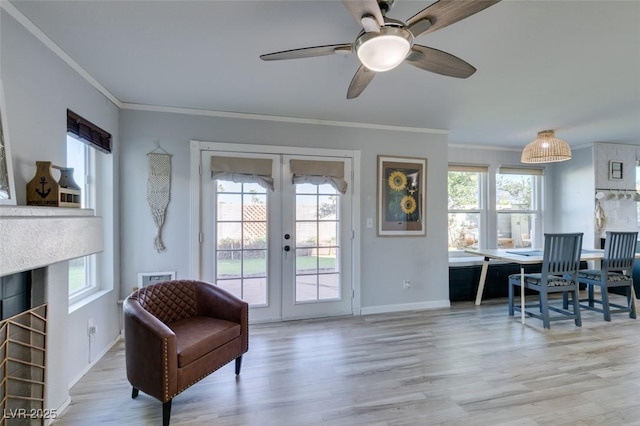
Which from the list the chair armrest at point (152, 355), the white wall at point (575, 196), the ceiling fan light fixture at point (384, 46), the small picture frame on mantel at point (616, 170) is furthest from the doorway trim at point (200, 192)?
the small picture frame on mantel at point (616, 170)

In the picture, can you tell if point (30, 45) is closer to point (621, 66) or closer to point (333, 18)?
point (333, 18)

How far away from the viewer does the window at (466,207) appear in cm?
506

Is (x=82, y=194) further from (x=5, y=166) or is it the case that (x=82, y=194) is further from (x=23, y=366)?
(x=23, y=366)

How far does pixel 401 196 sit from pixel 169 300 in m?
2.88

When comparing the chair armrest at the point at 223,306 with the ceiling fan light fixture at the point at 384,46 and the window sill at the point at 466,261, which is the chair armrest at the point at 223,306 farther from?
the window sill at the point at 466,261

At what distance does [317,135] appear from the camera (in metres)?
3.74

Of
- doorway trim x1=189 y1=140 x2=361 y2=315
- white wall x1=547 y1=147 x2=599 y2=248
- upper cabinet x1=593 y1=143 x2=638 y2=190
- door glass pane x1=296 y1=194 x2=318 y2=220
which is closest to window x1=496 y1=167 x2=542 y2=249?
white wall x1=547 y1=147 x2=599 y2=248

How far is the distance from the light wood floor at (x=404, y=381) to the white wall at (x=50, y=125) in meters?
0.26

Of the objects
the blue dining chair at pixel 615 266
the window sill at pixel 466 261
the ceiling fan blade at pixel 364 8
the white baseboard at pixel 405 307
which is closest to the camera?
the ceiling fan blade at pixel 364 8

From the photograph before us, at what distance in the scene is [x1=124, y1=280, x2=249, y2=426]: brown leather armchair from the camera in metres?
1.83

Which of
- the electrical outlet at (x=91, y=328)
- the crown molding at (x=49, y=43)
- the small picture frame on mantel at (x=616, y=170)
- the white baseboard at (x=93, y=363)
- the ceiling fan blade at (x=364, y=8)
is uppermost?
the crown molding at (x=49, y=43)

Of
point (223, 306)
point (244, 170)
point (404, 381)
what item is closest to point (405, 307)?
point (404, 381)

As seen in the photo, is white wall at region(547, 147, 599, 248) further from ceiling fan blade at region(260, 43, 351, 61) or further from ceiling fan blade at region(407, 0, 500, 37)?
ceiling fan blade at region(260, 43, 351, 61)

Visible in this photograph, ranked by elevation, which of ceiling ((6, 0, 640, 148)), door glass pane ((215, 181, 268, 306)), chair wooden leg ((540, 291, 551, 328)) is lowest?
chair wooden leg ((540, 291, 551, 328))
